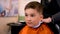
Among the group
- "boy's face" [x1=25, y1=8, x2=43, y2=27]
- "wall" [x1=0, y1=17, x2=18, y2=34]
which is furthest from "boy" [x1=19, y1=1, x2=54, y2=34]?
"wall" [x1=0, y1=17, x2=18, y2=34]

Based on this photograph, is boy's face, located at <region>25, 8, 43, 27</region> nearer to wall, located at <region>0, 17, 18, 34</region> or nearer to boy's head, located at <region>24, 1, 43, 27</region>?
boy's head, located at <region>24, 1, 43, 27</region>

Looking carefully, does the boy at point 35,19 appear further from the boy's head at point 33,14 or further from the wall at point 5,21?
the wall at point 5,21

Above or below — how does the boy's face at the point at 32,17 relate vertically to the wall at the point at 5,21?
above

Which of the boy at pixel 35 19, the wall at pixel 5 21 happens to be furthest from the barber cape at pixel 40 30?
the wall at pixel 5 21

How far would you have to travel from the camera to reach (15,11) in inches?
105

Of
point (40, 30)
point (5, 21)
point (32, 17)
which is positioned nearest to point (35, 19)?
point (32, 17)

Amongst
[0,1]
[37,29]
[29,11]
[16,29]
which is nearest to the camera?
[29,11]

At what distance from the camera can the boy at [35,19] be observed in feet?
4.96

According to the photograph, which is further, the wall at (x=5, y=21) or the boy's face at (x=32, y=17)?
the wall at (x=5, y=21)

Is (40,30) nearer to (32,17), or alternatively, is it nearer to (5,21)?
(32,17)

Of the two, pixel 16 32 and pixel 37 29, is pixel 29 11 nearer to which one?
pixel 37 29

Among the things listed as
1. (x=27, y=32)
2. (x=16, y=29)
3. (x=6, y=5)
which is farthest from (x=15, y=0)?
(x=27, y=32)

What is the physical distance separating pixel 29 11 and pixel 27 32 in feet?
0.83

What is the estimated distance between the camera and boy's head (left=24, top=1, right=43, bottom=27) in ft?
4.94
